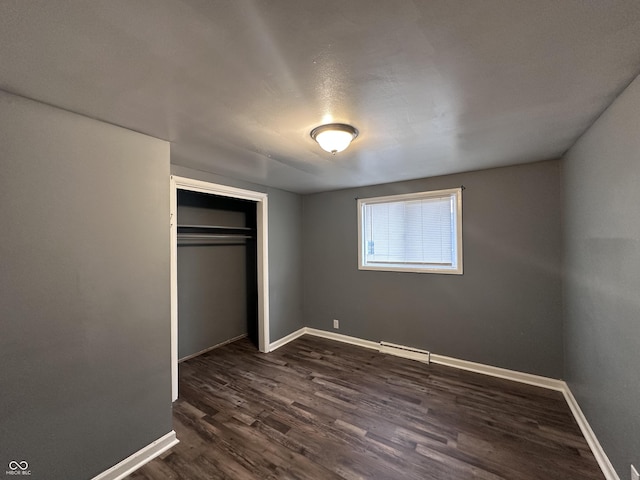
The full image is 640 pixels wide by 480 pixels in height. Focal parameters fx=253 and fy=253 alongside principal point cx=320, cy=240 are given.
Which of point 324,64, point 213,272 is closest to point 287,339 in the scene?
point 213,272

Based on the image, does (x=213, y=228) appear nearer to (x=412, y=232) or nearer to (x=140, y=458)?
(x=140, y=458)

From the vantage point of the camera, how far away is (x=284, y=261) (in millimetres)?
3928

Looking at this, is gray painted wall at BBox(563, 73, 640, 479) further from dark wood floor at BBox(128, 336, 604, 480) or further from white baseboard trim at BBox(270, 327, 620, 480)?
dark wood floor at BBox(128, 336, 604, 480)

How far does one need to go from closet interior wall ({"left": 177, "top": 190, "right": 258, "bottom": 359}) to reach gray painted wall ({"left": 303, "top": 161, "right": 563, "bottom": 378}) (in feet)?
5.35

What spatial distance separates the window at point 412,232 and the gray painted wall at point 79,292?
262 centimetres

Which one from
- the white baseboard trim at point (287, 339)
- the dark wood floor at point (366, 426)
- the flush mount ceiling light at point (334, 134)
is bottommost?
the dark wood floor at point (366, 426)

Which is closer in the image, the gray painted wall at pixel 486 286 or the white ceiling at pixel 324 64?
the white ceiling at pixel 324 64

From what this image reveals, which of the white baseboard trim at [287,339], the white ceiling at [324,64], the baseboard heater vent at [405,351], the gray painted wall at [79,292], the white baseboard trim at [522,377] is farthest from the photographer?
the white baseboard trim at [287,339]

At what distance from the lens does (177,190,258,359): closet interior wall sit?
3383mm

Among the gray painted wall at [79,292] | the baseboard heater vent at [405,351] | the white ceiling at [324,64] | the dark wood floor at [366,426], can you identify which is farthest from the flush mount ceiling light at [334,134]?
the baseboard heater vent at [405,351]

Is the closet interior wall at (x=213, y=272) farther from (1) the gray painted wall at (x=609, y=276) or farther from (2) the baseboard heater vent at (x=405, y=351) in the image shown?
(1) the gray painted wall at (x=609, y=276)

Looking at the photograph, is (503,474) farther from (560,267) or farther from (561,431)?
(560,267)

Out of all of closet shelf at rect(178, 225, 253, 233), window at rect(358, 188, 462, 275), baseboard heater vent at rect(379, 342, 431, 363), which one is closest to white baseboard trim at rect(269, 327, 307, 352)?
baseboard heater vent at rect(379, 342, 431, 363)

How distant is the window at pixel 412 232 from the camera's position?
311 centimetres
